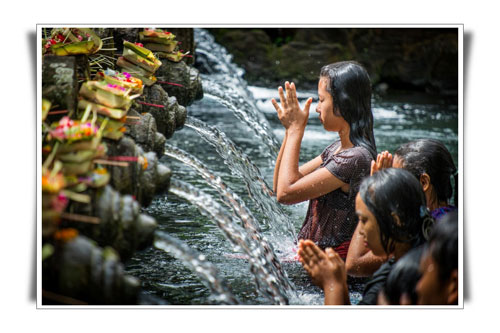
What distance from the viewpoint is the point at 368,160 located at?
2.49 m

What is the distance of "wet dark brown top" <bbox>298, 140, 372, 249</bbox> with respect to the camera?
247 centimetres

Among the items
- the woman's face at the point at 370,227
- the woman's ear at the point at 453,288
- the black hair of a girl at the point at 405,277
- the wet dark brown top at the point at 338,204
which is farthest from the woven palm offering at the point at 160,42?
the woman's ear at the point at 453,288

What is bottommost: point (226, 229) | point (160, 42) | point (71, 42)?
point (226, 229)

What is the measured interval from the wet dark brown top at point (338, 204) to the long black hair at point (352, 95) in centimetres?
9

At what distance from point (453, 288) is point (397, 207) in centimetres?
30

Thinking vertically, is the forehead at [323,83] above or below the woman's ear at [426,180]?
above

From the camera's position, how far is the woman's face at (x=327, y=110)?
8.24 feet

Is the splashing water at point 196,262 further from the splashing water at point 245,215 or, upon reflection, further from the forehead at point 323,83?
the forehead at point 323,83

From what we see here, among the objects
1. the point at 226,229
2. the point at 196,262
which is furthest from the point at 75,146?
the point at 226,229

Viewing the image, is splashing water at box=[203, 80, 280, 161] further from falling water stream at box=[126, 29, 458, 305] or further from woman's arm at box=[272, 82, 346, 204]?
woman's arm at box=[272, 82, 346, 204]

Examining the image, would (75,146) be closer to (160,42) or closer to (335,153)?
(335,153)

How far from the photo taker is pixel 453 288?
192cm

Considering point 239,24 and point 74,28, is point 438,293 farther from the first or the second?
point 74,28

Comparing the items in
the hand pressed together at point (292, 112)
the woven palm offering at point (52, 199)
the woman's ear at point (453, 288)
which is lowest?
the woman's ear at point (453, 288)
